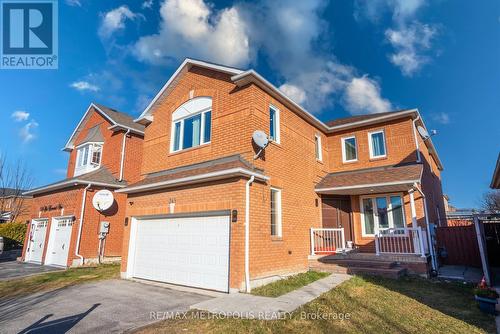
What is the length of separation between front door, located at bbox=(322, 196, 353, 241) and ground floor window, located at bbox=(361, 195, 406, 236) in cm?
67

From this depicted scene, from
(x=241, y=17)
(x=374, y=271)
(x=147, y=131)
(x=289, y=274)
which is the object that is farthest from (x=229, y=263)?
(x=241, y=17)

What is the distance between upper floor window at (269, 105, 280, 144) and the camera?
10328 millimetres

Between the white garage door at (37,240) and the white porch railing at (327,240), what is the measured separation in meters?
15.4

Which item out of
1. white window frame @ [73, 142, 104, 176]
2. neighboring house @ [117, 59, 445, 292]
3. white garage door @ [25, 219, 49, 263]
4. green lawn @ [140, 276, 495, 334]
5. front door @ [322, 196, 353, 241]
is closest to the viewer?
green lawn @ [140, 276, 495, 334]

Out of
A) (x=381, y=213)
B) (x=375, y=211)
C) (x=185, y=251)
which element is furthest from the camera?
(x=375, y=211)

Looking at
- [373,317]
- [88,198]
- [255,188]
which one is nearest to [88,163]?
[88,198]

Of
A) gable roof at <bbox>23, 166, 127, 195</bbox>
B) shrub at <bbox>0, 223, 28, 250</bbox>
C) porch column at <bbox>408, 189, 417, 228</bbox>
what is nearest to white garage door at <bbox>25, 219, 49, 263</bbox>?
gable roof at <bbox>23, 166, 127, 195</bbox>

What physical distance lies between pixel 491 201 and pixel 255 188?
44125 mm

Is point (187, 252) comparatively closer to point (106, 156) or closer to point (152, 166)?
point (152, 166)

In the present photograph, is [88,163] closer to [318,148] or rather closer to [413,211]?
[318,148]

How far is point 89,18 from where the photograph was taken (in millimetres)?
14594

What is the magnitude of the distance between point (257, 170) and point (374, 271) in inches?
223

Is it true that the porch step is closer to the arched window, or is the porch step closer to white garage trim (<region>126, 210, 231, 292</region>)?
white garage trim (<region>126, 210, 231, 292</region>)

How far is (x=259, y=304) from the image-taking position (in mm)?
6270
